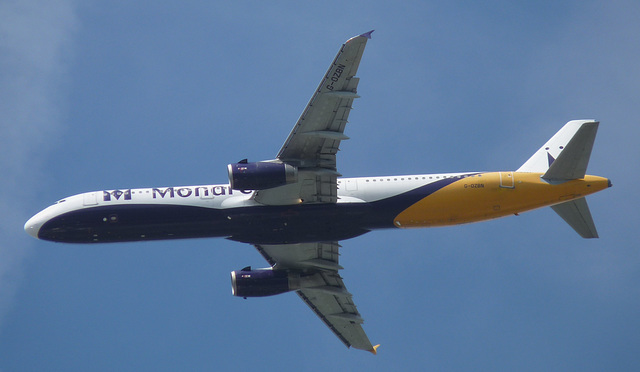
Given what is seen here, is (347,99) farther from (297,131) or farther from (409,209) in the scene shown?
(409,209)

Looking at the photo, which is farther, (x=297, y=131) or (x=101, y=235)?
(x=101, y=235)

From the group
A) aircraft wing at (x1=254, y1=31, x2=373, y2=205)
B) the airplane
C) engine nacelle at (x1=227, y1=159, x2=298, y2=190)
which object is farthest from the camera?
the airplane

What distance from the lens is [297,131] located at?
47969 mm

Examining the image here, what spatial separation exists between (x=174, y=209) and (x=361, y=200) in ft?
38.7

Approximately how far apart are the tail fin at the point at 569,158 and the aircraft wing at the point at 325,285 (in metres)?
14.9

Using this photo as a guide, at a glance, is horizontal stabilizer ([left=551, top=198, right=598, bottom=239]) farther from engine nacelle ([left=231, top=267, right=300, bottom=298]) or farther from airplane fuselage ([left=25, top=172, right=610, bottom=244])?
engine nacelle ([left=231, top=267, right=300, bottom=298])

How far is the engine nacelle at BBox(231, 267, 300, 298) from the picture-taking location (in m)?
56.9

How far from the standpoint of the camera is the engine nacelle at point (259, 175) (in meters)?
48.0

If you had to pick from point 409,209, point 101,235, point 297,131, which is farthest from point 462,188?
point 101,235

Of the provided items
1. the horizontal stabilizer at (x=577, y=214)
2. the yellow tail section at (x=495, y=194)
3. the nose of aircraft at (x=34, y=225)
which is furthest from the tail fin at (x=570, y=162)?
the nose of aircraft at (x=34, y=225)

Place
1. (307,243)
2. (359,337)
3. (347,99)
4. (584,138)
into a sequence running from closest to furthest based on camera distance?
(347,99)
(584,138)
(307,243)
(359,337)

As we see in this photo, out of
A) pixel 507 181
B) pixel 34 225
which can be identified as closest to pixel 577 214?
pixel 507 181

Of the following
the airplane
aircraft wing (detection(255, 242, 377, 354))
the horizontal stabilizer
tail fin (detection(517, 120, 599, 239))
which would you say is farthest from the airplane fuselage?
aircraft wing (detection(255, 242, 377, 354))

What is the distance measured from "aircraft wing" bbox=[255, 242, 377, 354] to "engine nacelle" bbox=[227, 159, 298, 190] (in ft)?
30.3
